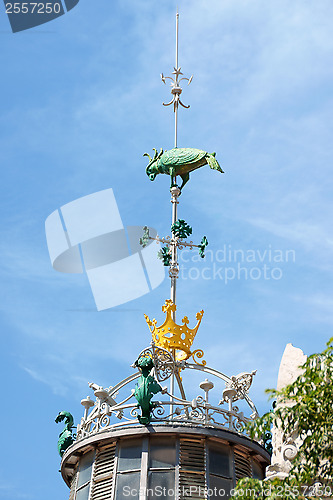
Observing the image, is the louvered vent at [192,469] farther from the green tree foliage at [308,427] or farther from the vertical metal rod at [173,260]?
the green tree foliage at [308,427]

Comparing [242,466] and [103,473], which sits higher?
[242,466]

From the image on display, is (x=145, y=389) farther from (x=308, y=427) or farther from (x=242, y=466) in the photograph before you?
(x=308, y=427)

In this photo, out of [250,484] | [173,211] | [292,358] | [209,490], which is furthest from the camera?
[173,211]

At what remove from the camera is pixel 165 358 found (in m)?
26.0

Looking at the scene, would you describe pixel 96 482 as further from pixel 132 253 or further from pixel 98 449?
pixel 132 253

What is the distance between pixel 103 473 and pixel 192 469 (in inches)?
95.3

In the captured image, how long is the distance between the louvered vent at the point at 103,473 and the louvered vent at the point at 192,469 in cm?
190

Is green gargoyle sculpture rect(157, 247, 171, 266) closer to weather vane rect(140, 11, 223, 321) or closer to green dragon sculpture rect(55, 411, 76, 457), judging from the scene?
weather vane rect(140, 11, 223, 321)

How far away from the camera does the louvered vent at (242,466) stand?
24734mm

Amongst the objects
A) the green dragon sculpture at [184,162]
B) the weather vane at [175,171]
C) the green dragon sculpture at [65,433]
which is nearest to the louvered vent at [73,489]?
the green dragon sculpture at [65,433]

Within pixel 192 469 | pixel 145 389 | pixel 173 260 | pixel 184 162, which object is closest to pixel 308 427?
pixel 192 469

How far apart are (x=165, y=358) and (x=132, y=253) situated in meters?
Result: 6.84

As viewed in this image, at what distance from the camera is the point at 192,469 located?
24.0m

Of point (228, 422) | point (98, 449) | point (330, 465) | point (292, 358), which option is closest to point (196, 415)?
point (228, 422)
